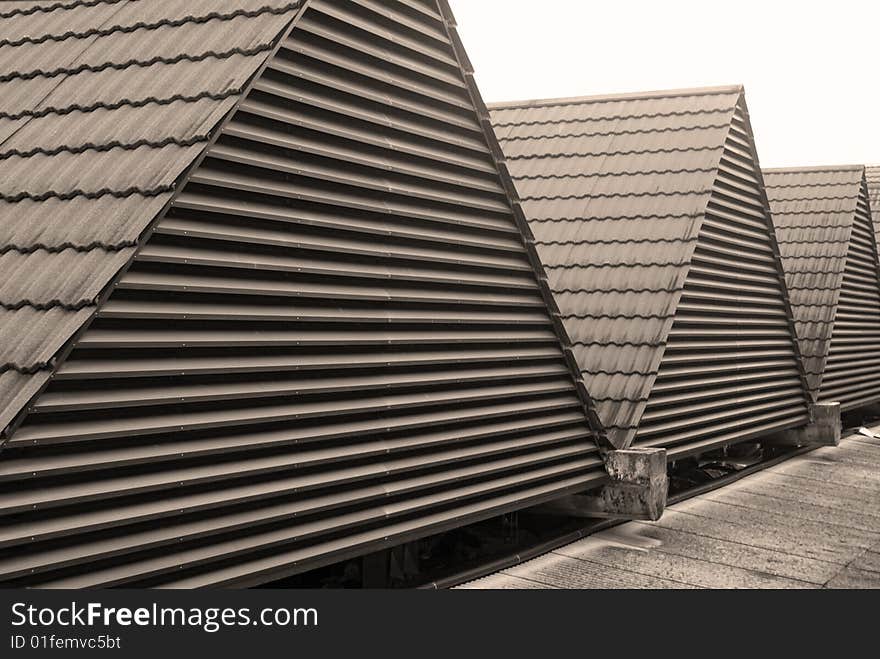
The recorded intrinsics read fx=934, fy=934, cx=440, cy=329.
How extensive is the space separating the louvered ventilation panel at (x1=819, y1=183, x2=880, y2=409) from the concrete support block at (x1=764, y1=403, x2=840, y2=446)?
3.40 ft

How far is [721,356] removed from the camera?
1071 cm

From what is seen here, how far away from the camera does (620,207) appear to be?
1012 centimetres

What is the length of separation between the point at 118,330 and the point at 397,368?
2.07 metres

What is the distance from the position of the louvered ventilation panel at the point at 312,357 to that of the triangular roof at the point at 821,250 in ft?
29.6

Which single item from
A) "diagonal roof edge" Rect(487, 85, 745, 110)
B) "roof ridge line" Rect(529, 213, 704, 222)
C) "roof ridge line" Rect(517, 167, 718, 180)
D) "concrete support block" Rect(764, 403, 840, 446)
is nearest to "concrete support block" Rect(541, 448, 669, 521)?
"roof ridge line" Rect(529, 213, 704, 222)

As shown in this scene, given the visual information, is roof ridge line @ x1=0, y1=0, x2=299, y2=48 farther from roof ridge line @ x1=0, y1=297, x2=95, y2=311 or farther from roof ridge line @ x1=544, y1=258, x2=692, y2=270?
roof ridge line @ x1=544, y1=258, x2=692, y2=270

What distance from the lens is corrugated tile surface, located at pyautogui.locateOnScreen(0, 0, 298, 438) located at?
12.9ft

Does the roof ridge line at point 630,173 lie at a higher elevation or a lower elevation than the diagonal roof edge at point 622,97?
lower

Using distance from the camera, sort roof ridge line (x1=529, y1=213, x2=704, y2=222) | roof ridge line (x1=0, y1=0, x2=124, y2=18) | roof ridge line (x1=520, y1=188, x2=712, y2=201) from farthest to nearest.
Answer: roof ridge line (x1=520, y1=188, x2=712, y2=201) < roof ridge line (x1=529, y1=213, x2=704, y2=222) < roof ridge line (x1=0, y1=0, x2=124, y2=18)

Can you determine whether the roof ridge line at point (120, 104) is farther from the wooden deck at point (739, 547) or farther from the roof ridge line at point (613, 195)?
the roof ridge line at point (613, 195)

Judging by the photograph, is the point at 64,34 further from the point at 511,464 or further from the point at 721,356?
the point at 721,356

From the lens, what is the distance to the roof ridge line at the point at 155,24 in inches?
202

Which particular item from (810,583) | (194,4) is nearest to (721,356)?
(810,583)

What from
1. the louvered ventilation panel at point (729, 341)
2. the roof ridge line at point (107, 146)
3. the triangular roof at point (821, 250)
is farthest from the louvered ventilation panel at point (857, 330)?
the roof ridge line at point (107, 146)
